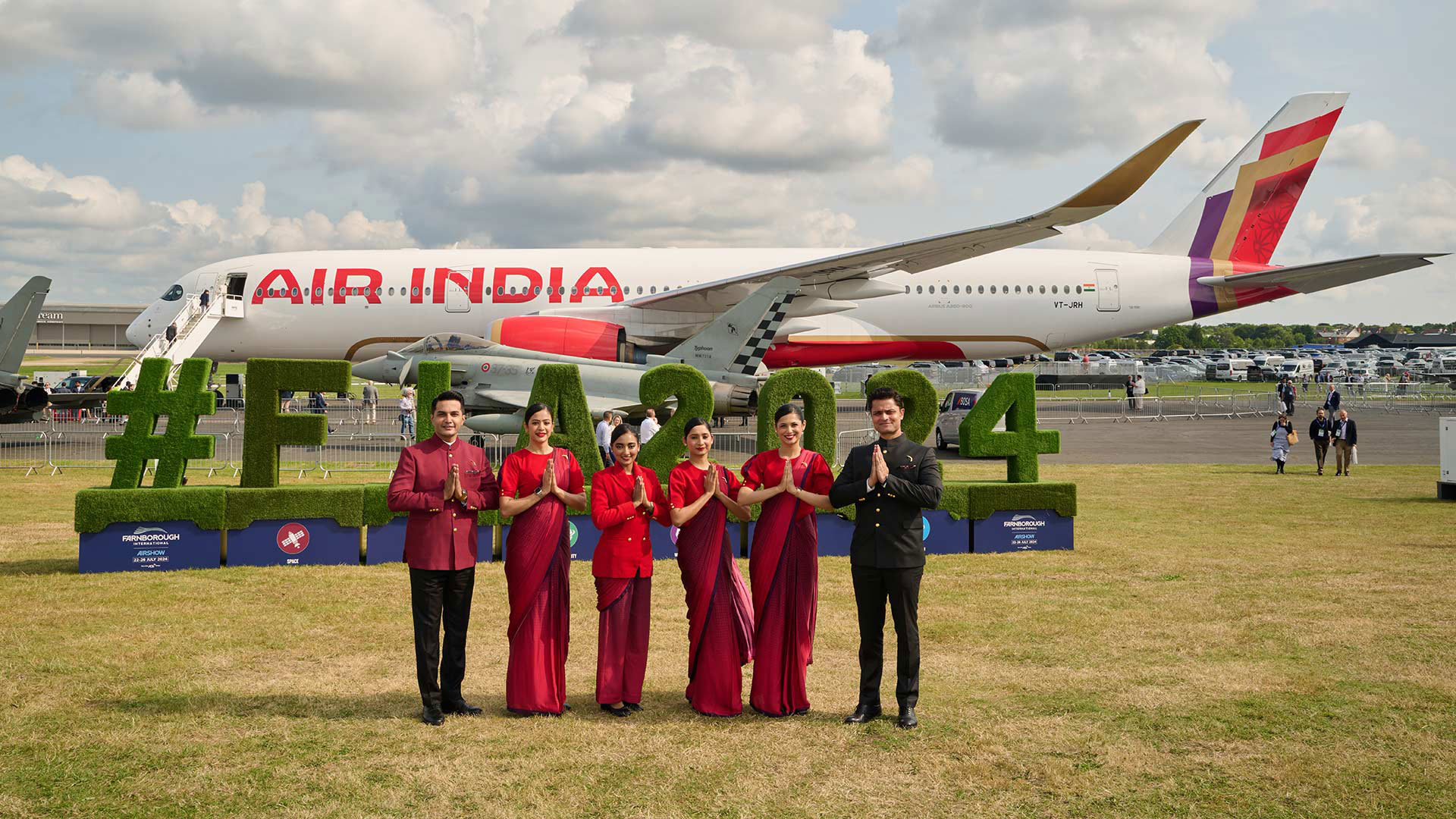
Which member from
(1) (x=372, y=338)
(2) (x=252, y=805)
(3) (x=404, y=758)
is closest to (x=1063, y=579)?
(3) (x=404, y=758)

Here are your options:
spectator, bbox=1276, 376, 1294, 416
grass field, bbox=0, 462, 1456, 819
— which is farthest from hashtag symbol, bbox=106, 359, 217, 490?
spectator, bbox=1276, 376, 1294, 416

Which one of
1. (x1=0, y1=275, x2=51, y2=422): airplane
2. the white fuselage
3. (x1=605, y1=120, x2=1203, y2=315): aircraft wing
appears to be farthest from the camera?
the white fuselage

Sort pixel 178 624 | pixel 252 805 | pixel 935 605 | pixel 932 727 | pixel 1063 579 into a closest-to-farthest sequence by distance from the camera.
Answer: pixel 252 805 → pixel 932 727 → pixel 178 624 → pixel 935 605 → pixel 1063 579

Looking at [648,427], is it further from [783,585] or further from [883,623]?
[883,623]

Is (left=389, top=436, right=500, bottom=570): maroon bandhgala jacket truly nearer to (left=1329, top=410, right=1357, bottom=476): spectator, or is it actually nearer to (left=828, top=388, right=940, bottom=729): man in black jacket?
(left=828, top=388, right=940, bottom=729): man in black jacket

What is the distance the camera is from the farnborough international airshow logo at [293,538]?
1067 cm

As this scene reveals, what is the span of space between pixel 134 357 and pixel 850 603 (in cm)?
2607

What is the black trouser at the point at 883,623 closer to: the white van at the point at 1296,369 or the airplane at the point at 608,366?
the airplane at the point at 608,366

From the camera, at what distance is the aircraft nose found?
2100 cm

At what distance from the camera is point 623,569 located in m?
6.09

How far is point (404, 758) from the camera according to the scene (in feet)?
17.7

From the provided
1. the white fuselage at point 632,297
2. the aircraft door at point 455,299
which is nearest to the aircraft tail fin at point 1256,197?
the white fuselage at point 632,297

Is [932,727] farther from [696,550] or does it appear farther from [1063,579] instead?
[1063,579]

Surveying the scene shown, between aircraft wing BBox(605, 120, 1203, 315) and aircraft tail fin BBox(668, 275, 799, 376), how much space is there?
253 cm
